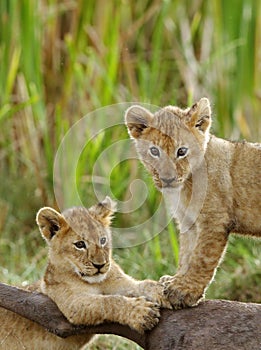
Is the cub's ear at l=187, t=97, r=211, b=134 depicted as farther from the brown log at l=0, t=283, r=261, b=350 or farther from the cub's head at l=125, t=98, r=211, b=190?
the brown log at l=0, t=283, r=261, b=350

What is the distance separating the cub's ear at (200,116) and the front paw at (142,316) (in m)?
0.83

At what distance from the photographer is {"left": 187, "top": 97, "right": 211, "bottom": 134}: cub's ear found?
169 inches

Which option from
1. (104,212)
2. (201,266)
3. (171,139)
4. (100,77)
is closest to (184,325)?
(201,266)

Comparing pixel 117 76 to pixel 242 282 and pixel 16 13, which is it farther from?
pixel 242 282

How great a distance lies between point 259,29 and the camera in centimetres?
741

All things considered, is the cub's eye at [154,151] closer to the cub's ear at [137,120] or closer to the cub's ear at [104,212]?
the cub's ear at [137,120]

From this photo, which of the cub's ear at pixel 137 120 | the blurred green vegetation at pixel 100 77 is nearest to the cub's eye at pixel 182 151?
the cub's ear at pixel 137 120

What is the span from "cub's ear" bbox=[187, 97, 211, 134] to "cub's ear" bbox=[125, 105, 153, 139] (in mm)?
198

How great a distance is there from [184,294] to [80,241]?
20.5 inches

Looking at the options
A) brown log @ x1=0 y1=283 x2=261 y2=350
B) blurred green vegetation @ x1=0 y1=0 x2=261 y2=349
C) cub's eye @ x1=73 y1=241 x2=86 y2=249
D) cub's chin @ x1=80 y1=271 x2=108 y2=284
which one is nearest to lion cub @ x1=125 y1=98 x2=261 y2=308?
Result: brown log @ x1=0 y1=283 x2=261 y2=350

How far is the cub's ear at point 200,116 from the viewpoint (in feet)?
14.1

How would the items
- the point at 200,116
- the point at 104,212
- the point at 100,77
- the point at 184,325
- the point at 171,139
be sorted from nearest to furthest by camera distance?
the point at 184,325
the point at 171,139
the point at 200,116
the point at 104,212
the point at 100,77

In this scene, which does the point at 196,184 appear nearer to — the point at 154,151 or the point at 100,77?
the point at 154,151

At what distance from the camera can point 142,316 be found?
4.09 m
